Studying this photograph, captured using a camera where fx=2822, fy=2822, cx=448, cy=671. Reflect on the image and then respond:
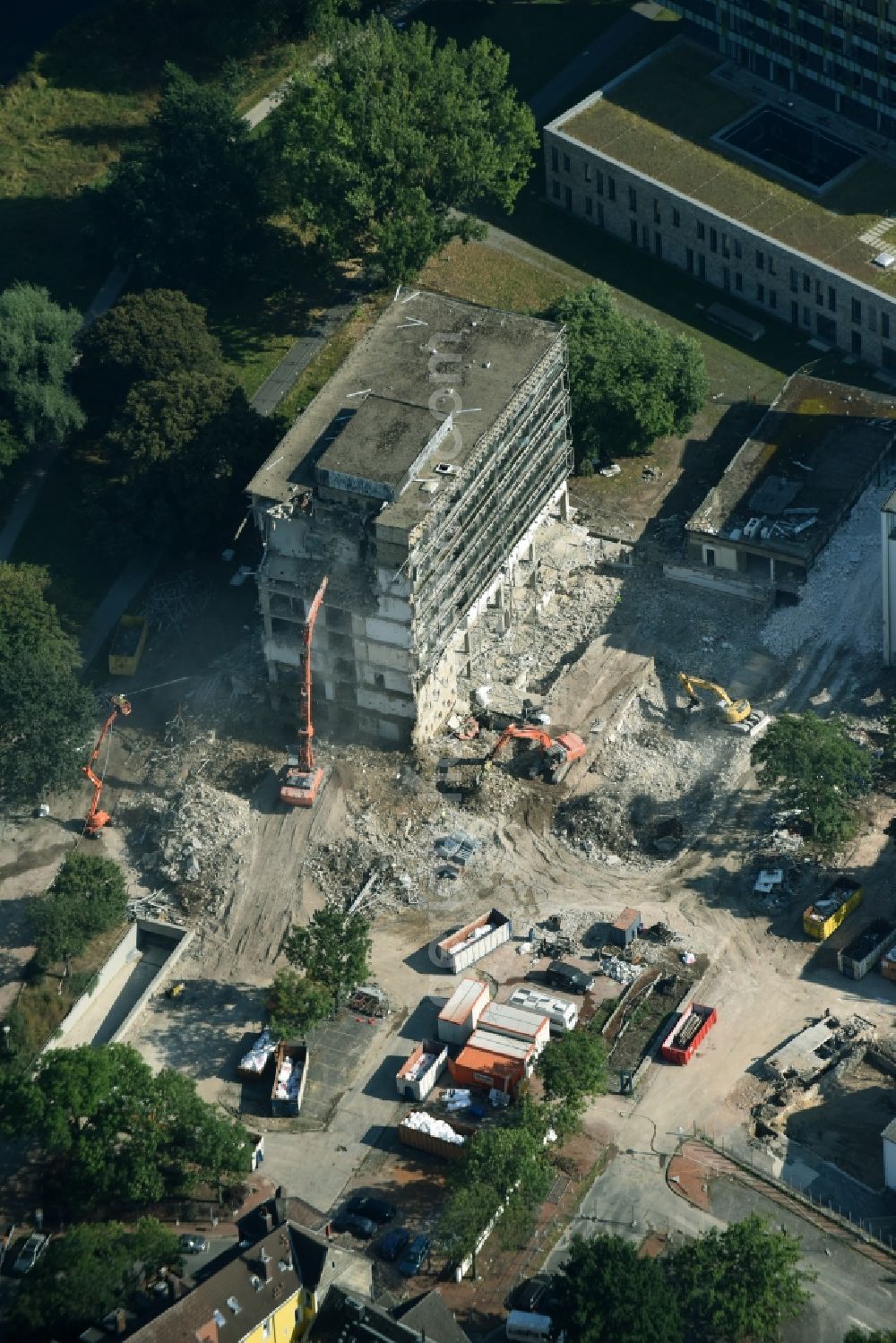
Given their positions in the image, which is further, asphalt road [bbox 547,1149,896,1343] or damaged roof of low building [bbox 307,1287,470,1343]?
asphalt road [bbox 547,1149,896,1343]

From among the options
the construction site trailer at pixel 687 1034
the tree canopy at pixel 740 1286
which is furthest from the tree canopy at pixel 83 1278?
the construction site trailer at pixel 687 1034

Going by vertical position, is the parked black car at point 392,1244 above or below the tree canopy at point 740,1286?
below

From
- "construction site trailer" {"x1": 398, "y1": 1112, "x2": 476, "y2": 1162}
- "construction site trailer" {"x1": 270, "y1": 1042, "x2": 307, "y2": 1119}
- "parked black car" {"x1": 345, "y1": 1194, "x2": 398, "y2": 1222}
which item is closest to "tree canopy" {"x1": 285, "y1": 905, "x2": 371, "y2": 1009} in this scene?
"construction site trailer" {"x1": 270, "y1": 1042, "x2": 307, "y2": 1119}

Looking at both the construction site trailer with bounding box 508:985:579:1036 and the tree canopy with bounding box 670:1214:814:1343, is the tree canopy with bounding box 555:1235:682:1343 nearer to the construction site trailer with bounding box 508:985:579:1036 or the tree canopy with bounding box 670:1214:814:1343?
the tree canopy with bounding box 670:1214:814:1343

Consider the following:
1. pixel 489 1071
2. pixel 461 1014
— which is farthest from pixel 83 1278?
pixel 461 1014

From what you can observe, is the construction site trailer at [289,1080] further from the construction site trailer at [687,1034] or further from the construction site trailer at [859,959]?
the construction site trailer at [859,959]

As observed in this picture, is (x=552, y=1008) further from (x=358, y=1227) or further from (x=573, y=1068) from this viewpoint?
(x=358, y=1227)
